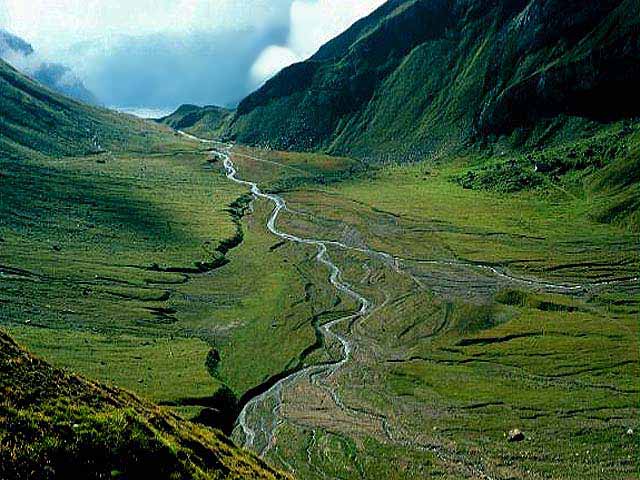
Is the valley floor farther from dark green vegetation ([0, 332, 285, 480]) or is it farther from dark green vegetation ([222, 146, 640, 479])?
dark green vegetation ([0, 332, 285, 480])

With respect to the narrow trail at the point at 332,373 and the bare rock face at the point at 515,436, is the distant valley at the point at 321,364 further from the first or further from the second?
the bare rock face at the point at 515,436

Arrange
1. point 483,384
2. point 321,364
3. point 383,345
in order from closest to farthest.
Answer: point 483,384, point 321,364, point 383,345

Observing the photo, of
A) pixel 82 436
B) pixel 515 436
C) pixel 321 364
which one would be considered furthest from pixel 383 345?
pixel 82 436

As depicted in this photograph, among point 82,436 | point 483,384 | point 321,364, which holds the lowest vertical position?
point 483,384

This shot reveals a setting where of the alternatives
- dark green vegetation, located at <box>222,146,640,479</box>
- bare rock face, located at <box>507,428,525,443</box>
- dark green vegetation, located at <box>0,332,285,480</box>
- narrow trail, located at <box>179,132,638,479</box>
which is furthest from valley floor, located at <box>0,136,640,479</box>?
dark green vegetation, located at <box>0,332,285,480</box>

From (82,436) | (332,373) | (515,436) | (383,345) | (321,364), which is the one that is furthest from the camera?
(383,345)

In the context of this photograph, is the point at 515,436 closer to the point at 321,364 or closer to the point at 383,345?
the point at 321,364

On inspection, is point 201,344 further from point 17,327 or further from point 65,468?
point 65,468

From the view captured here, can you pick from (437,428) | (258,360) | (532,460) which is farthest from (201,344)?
(532,460)

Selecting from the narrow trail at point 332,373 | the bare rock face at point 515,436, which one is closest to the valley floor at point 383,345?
the narrow trail at point 332,373
